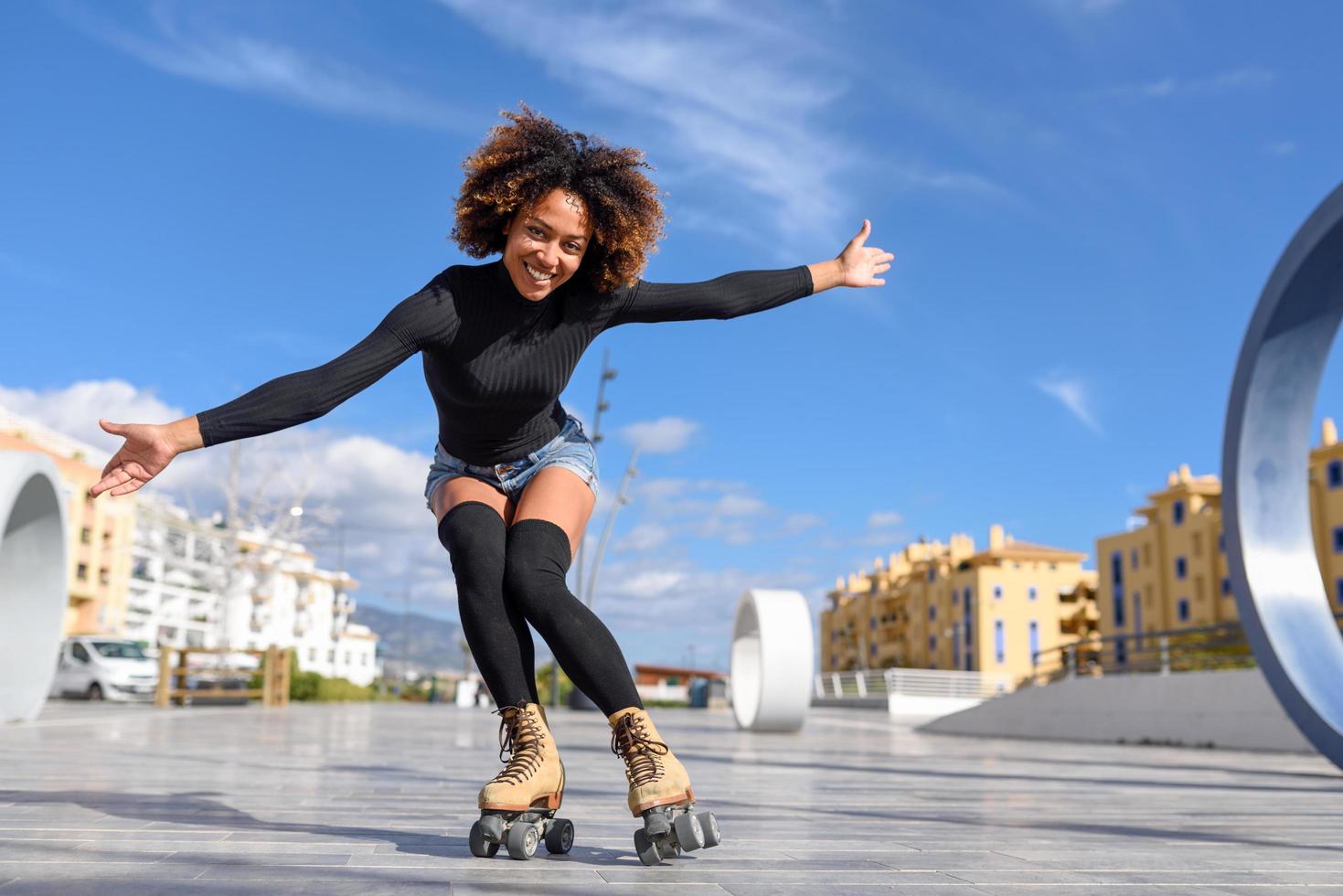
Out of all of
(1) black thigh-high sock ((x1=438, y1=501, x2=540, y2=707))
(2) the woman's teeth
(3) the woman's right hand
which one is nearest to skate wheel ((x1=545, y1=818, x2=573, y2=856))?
(1) black thigh-high sock ((x1=438, y1=501, x2=540, y2=707))

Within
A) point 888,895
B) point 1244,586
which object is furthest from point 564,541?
point 1244,586

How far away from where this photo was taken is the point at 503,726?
122 inches

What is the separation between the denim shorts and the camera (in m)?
3.31

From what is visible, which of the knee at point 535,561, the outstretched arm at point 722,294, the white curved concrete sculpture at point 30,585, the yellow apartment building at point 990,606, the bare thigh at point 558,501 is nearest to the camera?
the knee at point 535,561

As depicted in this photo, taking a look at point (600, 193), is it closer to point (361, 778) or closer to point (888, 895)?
point (888, 895)

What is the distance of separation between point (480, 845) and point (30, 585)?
9.06 metres

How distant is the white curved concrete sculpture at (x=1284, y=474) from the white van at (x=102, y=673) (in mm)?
24050

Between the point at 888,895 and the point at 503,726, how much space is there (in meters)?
1.18

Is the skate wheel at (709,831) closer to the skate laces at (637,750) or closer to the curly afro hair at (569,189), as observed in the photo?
the skate laces at (637,750)

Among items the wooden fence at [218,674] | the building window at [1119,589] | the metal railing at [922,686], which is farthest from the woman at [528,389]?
the building window at [1119,589]

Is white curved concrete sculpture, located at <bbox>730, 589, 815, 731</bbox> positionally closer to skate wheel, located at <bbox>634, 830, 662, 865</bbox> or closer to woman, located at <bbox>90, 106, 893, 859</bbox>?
woman, located at <bbox>90, 106, 893, 859</bbox>

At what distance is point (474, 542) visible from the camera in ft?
10.1

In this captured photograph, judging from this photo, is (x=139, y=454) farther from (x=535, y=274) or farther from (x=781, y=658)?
(x=781, y=658)

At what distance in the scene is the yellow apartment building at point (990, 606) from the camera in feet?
266
